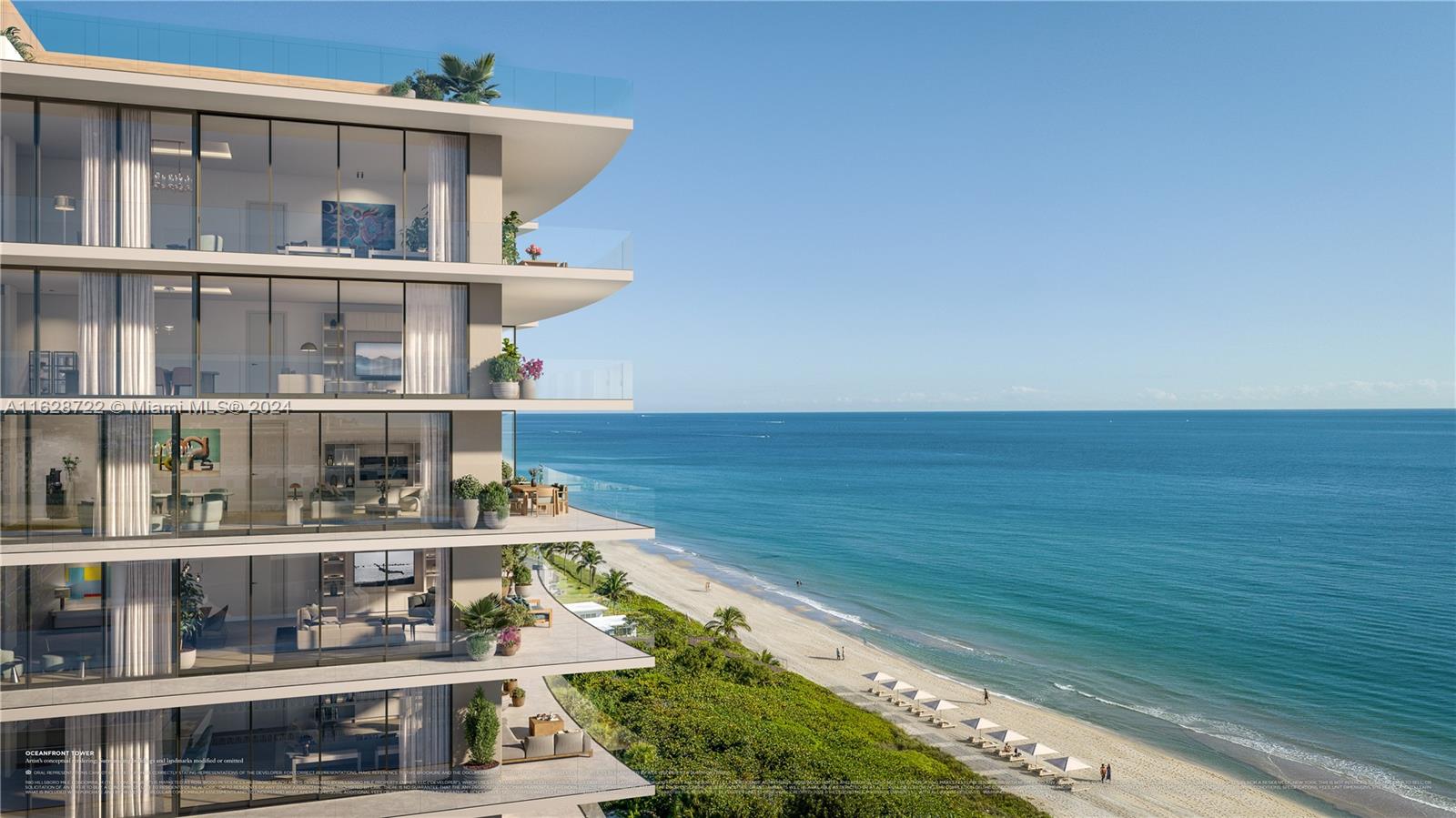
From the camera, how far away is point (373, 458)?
16.0 m

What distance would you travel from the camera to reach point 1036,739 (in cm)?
3144

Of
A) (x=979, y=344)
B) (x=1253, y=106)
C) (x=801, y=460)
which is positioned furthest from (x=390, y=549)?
(x=801, y=460)

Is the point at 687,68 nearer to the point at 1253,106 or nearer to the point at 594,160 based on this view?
the point at 594,160

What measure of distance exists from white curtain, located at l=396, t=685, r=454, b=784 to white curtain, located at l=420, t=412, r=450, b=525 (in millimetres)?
3366

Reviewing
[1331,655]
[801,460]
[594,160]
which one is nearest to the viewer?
[594,160]

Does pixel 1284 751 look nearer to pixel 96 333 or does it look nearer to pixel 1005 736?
pixel 1005 736

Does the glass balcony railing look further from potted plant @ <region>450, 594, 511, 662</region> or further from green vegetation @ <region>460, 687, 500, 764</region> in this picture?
green vegetation @ <region>460, 687, 500, 764</region>

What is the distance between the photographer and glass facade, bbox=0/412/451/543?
1417cm

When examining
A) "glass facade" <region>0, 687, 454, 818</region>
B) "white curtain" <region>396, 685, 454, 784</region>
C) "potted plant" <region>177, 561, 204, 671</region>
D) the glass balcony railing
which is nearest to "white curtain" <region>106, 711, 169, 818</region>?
"glass facade" <region>0, 687, 454, 818</region>

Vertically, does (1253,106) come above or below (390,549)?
above

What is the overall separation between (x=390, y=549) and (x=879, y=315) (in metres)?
115

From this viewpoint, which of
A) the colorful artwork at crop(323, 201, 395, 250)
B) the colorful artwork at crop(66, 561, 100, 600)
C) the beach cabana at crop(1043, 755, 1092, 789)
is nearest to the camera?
the colorful artwork at crop(66, 561, 100, 600)

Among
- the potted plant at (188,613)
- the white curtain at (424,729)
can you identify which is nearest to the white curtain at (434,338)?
the potted plant at (188,613)

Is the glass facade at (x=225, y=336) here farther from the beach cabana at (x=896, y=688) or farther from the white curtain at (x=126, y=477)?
the beach cabana at (x=896, y=688)
